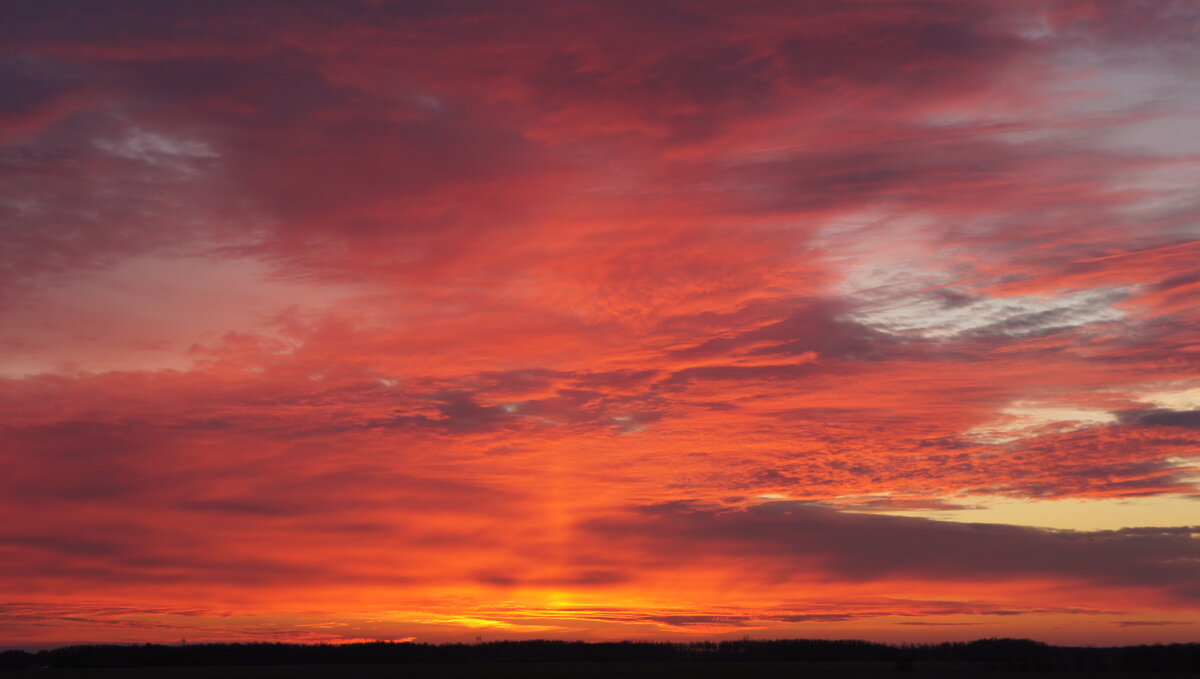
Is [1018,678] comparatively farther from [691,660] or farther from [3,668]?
[3,668]

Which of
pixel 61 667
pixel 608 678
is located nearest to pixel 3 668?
pixel 61 667

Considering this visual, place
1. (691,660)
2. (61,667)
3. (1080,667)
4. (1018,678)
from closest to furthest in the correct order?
(1018,678)
(1080,667)
(61,667)
(691,660)

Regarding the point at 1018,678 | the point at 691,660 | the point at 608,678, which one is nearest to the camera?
the point at 608,678

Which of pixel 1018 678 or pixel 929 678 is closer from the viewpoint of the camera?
pixel 929 678

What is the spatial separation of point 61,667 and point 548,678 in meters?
110

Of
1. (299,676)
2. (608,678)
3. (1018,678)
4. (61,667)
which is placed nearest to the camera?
(608,678)

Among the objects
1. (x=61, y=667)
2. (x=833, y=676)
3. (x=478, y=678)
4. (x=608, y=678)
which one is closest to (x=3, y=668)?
(x=61, y=667)

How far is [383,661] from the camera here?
611 ft

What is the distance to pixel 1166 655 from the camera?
400 ft

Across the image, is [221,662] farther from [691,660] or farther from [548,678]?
[548,678]

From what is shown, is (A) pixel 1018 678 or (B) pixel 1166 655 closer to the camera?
(A) pixel 1018 678

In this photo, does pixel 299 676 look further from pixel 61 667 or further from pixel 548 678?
pixel 61 667

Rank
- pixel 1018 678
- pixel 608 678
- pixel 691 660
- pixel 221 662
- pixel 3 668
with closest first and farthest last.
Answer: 1. pixel 608 678
2. pixel 1018 678
3. pixel 3 668
4. pixel 221 662
5. pixel 691 660

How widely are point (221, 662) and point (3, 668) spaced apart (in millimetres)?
35581
